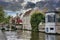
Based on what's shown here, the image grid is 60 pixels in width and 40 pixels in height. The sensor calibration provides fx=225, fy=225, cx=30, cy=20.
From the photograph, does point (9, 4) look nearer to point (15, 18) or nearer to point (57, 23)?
point (15, 18)

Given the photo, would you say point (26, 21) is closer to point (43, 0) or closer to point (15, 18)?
point (15, 18)

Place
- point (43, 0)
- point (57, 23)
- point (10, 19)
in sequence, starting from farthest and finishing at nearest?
point (43, 0) < point (10, 19) < point (57, 23)

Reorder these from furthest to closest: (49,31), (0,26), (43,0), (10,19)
A: (43,0), (10,19), (0,26), (49,31)

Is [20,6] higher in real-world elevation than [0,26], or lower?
higher

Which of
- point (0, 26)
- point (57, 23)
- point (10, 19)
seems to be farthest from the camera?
point (10, 19)

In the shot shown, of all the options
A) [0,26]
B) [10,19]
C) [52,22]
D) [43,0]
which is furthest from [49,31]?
[43,0]

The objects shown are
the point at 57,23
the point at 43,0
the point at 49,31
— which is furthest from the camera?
the point at 43,0

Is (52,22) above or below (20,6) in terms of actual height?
below

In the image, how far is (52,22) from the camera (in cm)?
2155

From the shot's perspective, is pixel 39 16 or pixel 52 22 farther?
pixel 39 16

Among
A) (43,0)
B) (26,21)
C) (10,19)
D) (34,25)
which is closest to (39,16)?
(34,25)

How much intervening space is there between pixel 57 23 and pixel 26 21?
14.4m

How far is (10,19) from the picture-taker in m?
39.0

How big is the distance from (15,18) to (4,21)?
304cm
